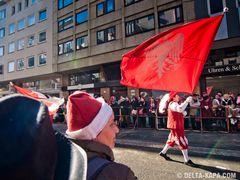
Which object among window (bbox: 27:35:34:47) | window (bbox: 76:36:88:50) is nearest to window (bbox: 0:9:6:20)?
window (bbox: 27:35:34:47)

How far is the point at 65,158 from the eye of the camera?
89 centimetres

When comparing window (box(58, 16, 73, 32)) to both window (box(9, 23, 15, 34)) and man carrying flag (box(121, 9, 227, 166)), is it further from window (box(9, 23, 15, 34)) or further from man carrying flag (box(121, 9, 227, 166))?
man carrying flag (box(121, 9, 227, 166))

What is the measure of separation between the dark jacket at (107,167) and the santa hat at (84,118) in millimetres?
74

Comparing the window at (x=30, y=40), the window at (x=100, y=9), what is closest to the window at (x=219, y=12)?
the window at (x=100, y=9)

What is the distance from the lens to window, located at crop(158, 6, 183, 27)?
1491 centimetres

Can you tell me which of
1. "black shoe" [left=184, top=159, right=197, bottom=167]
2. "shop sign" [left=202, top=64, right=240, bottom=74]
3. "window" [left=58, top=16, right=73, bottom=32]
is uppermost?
Answer: "window" [left=58, top=16, right=73, bottom=32]

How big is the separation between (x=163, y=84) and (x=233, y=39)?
11.4 m

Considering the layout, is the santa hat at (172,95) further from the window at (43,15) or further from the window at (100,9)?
the window at (43,15)

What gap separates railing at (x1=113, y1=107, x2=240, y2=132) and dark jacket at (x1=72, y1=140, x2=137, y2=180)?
898 cm

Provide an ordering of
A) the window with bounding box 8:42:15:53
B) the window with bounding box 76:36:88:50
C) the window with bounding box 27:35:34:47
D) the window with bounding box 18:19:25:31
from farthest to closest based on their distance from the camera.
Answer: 1. the window with bounding box 8:42:15:53
2. the window with bounding box 18:19:25:31
3. the window with bounding box 27:35:34:47
4. the window with bounding box 76:36:88:50

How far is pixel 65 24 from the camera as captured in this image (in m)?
22.3

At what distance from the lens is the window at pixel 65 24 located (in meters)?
21.8

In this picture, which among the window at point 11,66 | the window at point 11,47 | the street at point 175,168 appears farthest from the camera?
the window at point 11,47

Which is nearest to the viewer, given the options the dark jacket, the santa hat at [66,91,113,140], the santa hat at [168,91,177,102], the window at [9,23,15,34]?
the dark jacket
